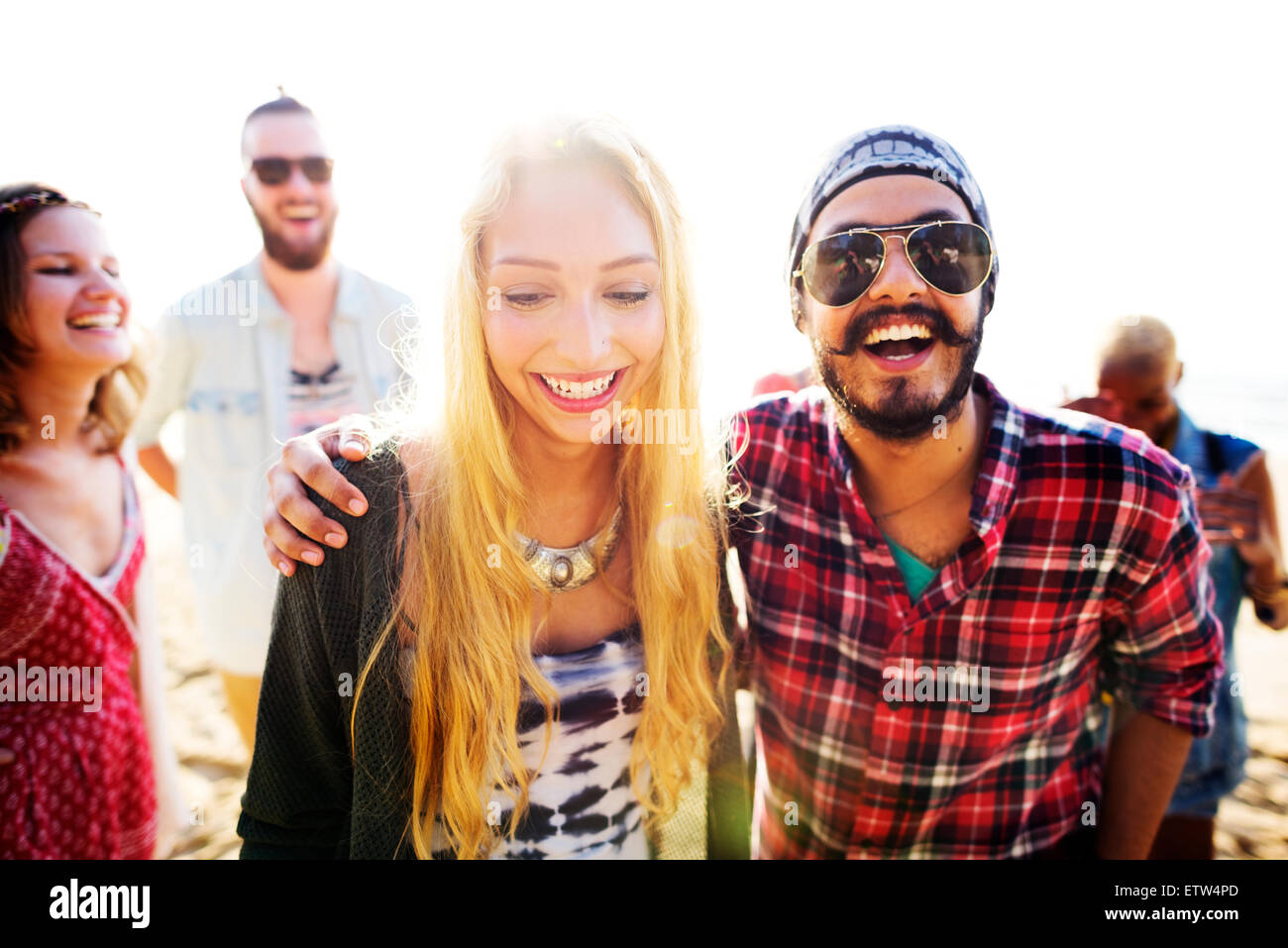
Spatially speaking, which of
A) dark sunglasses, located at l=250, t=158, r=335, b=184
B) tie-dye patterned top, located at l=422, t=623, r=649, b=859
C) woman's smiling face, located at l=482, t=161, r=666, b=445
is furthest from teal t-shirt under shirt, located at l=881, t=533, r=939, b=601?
dark sunglasses, located at l=250, t=158, r=335, b=184

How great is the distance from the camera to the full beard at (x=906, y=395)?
209 centimetres

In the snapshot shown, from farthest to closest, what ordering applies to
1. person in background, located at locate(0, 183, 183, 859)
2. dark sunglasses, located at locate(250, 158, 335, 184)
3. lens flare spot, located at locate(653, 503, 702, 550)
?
dark sunglasses, located at locate(250, 158, 335, 184), person in background, located at locate(0, 183, 183, 859), lens flare spot, located at locate(653, 503, 702, 550)

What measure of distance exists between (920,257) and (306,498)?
1.80 m

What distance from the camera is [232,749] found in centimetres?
475

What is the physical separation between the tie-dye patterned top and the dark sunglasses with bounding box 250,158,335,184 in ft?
9.90

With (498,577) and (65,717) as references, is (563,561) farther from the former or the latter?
(65,717)

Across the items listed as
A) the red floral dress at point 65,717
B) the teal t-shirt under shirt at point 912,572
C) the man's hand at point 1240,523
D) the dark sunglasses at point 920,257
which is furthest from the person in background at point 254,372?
the man's hand at point 1240,523

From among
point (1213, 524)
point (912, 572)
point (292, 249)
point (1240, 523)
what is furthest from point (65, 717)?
point (1240, 523)

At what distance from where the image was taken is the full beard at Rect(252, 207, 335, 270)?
12.3ft

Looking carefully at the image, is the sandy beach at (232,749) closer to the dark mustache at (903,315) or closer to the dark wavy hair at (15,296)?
the dark wavy hair at (15,296)

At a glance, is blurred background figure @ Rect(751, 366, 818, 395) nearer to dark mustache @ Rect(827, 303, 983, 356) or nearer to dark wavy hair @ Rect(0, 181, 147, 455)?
dark mustache @ Rect(827, 303, 983, 356)

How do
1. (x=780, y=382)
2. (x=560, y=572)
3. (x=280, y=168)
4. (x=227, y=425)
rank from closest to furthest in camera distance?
(x=560, y=572), (x=227, y=425), (x=280, y=168), (x=780, y=382)

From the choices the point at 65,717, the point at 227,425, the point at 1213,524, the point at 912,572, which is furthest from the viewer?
the point at 227,425
